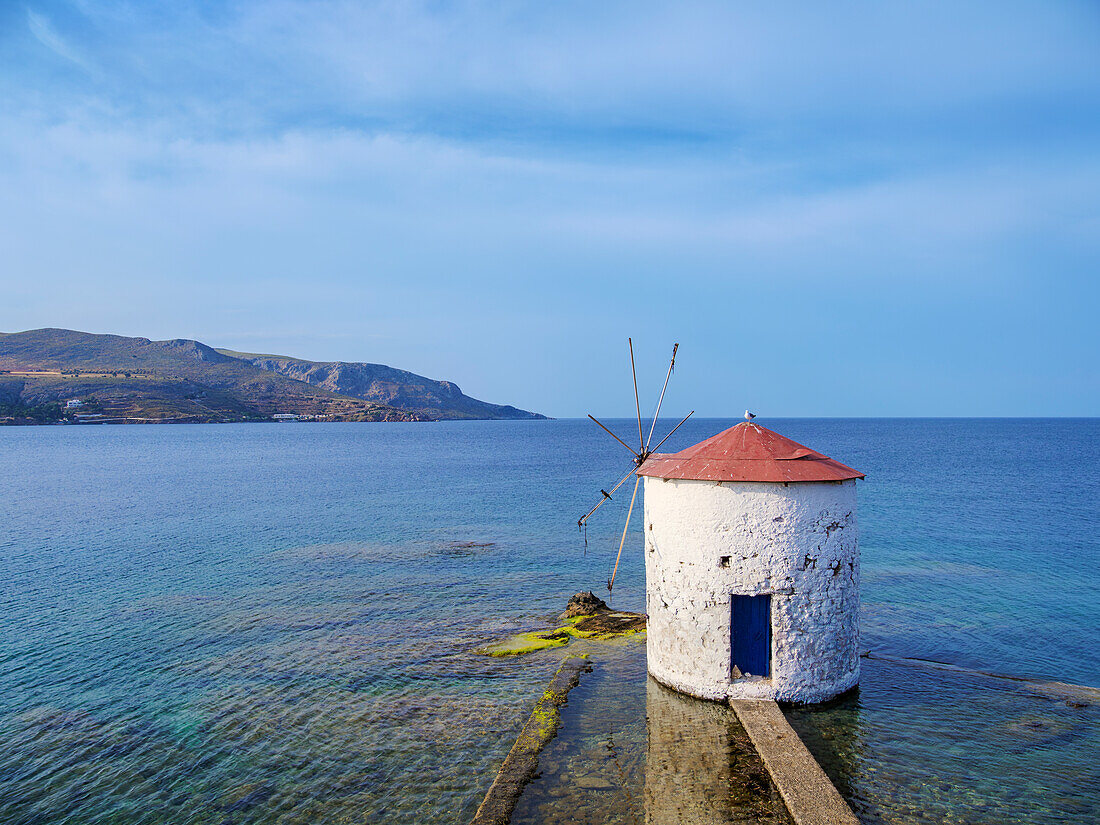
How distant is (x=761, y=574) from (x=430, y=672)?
30.3ft

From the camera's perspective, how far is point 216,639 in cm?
1997

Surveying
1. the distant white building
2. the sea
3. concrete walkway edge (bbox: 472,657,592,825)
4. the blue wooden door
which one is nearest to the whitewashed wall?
the distant white building

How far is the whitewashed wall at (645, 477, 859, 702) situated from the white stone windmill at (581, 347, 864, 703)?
0.02 m

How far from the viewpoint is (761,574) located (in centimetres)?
1252

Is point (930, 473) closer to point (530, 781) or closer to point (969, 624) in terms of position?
point (969, 624)

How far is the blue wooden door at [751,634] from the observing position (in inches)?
502

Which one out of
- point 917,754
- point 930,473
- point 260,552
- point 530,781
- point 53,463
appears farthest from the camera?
point 53,463

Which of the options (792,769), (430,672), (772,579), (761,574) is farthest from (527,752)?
(430,672)

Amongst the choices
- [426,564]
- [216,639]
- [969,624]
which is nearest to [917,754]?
[969,624]

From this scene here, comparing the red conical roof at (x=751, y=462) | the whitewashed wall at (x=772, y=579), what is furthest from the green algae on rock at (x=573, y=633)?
the red conical roof at (x=751, y=462)

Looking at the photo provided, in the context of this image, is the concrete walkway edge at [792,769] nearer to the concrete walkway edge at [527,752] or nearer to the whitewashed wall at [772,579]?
the whitewashed wall at [772,579]

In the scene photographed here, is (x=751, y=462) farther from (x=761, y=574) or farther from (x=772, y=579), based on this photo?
(x=772, y=579)

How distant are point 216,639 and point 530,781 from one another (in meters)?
13.3

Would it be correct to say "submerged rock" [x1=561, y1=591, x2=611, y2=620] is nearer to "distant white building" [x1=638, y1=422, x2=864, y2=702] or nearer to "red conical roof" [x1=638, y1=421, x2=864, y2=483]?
"distant white building" [x1=638, y1=422, x2=864, y2=702]
